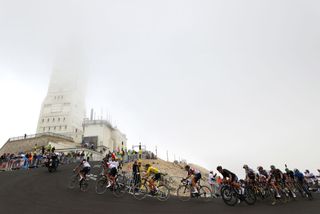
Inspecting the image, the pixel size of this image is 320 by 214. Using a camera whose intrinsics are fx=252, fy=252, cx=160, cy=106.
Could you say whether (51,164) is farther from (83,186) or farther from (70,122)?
(70,122)

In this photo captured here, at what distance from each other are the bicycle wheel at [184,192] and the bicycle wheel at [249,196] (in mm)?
2903

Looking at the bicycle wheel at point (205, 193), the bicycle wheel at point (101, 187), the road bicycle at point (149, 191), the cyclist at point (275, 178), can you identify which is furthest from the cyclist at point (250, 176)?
the bicycle wheel at point (101, 187)

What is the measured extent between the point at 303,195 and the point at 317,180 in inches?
279

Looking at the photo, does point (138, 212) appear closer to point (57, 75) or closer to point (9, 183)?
point (9, 183)

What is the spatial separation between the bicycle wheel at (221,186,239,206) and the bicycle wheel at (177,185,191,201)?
2.01m

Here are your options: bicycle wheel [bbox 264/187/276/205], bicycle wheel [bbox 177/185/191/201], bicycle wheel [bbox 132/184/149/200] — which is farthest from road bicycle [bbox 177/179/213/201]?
bicycle wheel [bbox 264/187/276/205]

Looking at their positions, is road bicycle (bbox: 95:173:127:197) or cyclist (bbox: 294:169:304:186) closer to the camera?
road bicycle (bbox: 95:173:127:197)

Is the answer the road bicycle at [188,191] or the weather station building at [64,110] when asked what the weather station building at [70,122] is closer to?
the weather station building at [64,110]

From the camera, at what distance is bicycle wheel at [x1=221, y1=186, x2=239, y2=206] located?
12.1 metres

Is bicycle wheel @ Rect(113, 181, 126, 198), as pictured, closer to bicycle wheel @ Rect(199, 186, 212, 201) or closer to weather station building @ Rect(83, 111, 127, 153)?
bicycle wheel @ Rect(199, 186, 212, 201)

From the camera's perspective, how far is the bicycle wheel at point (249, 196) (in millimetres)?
12281

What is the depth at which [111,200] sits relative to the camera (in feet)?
41.4

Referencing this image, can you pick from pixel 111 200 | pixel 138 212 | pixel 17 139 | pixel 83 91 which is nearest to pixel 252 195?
pixel 138 212

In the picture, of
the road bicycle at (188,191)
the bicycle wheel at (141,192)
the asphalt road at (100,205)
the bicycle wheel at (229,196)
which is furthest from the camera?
the road bicycle at (188,191)
